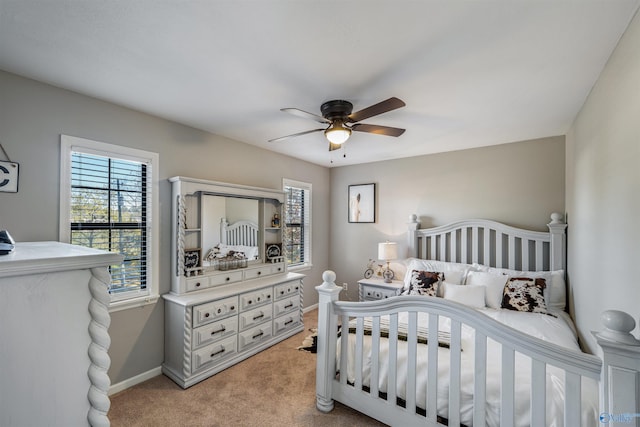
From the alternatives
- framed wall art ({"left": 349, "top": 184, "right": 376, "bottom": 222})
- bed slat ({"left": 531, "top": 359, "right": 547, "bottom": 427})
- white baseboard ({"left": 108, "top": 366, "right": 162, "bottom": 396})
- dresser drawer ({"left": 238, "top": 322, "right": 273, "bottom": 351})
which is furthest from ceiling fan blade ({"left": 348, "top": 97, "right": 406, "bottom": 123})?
white baseboard ({"left": 108, "top": 366, "right": 162, "bottom": 396})

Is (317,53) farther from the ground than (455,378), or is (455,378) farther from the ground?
(317,53)

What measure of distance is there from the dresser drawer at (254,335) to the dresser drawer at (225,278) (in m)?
0.58

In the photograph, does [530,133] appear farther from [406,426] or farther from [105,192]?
[105,192]

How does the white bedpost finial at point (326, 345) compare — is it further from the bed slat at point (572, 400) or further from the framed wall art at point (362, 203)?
the framed wall art at point (362, 203)

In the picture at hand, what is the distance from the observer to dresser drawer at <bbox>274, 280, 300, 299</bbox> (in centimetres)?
350

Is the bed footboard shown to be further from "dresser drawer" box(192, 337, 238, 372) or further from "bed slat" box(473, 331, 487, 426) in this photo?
"dresser drawer" box(192, 337, 238, 372)

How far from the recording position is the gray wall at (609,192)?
1.40 m

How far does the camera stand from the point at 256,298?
126 inches

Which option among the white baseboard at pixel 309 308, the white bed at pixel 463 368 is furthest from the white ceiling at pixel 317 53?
the white baseboard at pixel 309 308

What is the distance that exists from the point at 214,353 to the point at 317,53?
108 inches

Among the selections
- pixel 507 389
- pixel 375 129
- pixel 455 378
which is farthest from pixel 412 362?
pixel 375 129

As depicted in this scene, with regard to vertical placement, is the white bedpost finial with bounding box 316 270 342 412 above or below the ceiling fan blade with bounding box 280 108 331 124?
below

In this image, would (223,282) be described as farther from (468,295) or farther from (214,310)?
(468,295)

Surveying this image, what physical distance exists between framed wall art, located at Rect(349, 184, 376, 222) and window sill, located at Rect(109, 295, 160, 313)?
3155 millimetres
